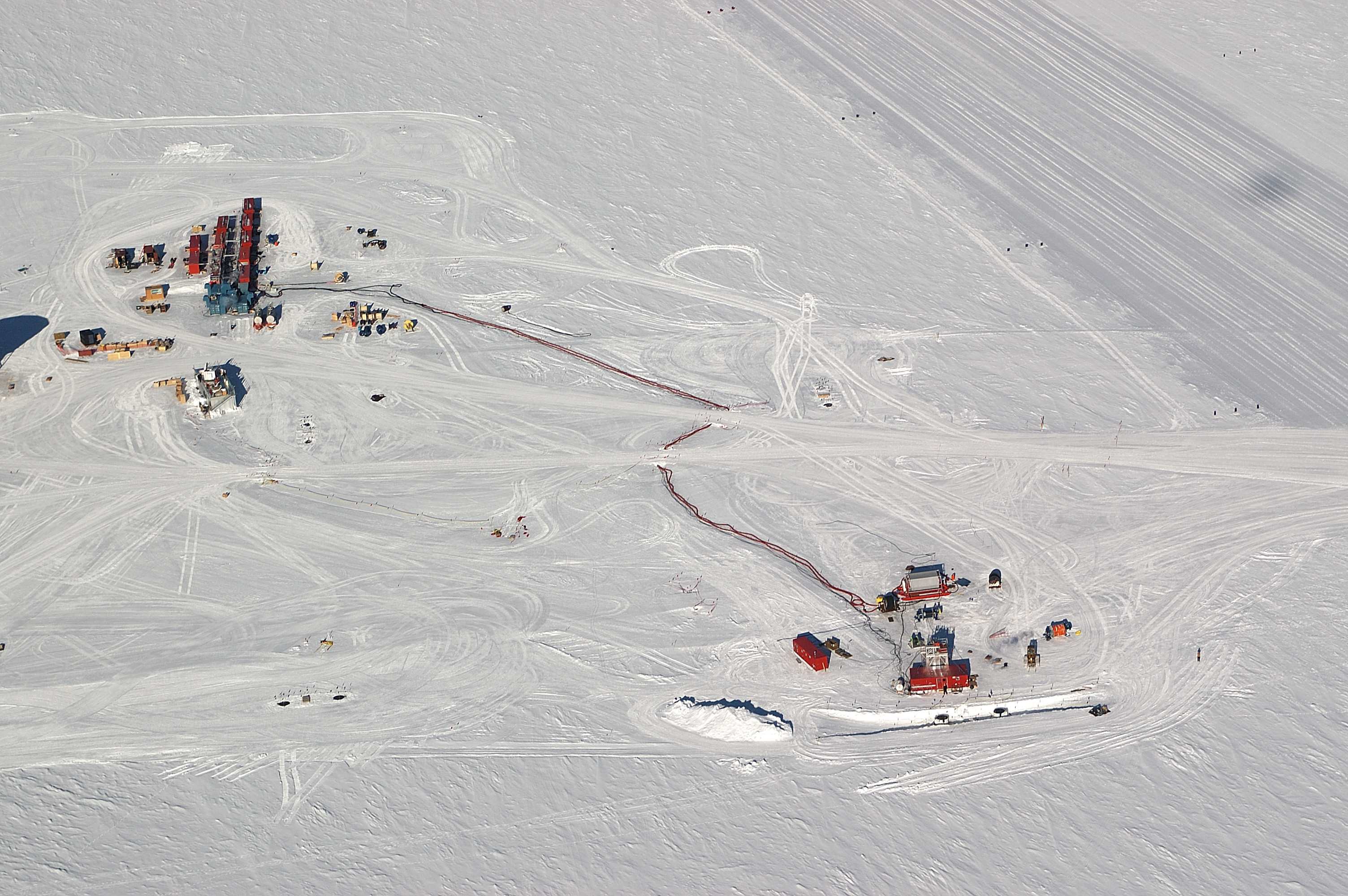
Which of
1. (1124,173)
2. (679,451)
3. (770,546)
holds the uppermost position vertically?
(1124,173)

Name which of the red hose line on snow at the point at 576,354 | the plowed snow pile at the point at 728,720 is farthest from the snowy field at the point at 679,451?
the red hose line on snow at the point at 576,354

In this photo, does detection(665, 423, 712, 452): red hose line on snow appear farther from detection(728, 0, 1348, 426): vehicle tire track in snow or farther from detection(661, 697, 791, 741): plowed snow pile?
detection(728, 0, 1348, 426): vehicle tire track in snow

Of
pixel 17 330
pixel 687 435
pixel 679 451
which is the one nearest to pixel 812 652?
pixel 679 451

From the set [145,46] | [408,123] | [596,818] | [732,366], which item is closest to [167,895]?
[596,818]

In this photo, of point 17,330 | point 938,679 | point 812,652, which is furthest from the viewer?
point 17,330

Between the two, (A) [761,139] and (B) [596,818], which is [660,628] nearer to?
(B) [596,818]

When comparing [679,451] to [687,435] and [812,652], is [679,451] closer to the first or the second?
[687,435]
